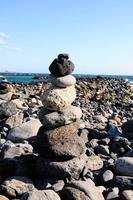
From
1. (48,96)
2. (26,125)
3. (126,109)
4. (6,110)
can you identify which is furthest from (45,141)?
(126,109)

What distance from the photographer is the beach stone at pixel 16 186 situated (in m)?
7.25

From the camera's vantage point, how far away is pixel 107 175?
8297 mm

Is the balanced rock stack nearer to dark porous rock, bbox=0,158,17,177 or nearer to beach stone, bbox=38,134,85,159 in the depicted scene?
beach stone, bbox=38,134,85,159

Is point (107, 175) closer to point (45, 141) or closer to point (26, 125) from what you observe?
point (45, 141)

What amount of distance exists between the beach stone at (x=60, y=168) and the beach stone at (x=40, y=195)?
1.02m

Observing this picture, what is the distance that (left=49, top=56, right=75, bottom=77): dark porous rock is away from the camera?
27.2 feet

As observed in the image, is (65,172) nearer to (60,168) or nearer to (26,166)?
(60,168)

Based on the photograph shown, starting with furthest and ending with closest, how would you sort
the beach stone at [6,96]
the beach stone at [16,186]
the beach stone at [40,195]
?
1. the beach stone at [6,96]
2. the beach stone at [16,186]
3. the beach stone at [40,195]

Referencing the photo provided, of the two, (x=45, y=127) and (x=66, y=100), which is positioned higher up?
(x=66, y=100)

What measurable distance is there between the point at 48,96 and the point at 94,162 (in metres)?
1.80

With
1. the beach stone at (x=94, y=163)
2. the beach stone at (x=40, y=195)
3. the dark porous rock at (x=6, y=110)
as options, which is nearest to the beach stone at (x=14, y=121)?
the dark porous rock at (x=6, y=110)

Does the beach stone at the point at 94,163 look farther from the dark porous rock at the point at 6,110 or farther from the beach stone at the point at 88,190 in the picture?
the dark porous rock at the point at 6,110

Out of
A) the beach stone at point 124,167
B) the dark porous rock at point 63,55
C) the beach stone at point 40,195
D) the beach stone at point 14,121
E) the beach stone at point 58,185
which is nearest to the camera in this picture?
the beach stone at point 40,195

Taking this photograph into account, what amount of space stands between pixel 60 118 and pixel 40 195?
1.94 m
